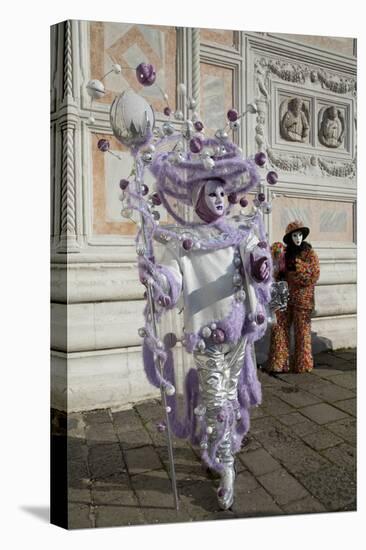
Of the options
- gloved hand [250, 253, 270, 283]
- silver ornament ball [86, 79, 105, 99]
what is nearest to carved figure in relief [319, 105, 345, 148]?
gloved hand [250, 253, 270, 283]

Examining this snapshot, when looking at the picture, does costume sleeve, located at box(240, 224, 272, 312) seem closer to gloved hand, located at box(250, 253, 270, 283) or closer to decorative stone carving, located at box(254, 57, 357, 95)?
gloved hand, located at box(250, 253, 270, 283)

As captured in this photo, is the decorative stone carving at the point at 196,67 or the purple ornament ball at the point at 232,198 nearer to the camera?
the purple ornament ball at the point at 232,198

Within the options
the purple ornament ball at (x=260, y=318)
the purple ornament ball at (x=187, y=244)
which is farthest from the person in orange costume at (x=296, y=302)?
the purple ornament ball at (x=187, y=244)

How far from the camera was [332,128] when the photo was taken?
2498 millimetres

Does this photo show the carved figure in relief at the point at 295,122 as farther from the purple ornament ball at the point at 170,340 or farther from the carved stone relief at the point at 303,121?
the purple ornament ball at the point at 170,340

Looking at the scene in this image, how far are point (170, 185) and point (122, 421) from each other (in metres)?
1.15

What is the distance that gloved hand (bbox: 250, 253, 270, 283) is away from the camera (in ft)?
6.36

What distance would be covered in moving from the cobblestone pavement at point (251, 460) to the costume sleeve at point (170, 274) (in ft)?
2.44

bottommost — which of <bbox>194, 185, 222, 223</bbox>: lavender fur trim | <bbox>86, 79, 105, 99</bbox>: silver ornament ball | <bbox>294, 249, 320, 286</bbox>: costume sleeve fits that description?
<bbox>294, 249, 320, 286</bbox>: costume sleeve

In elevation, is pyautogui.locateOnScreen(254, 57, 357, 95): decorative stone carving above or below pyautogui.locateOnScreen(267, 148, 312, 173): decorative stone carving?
above

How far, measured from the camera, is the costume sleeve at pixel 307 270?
2.68 m

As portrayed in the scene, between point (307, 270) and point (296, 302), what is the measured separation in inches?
7.4

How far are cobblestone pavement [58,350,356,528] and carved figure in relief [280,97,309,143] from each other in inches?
45.4

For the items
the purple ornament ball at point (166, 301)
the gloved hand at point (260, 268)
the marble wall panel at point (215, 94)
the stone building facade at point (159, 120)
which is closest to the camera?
the purple ornament ball at point (166, 301)
